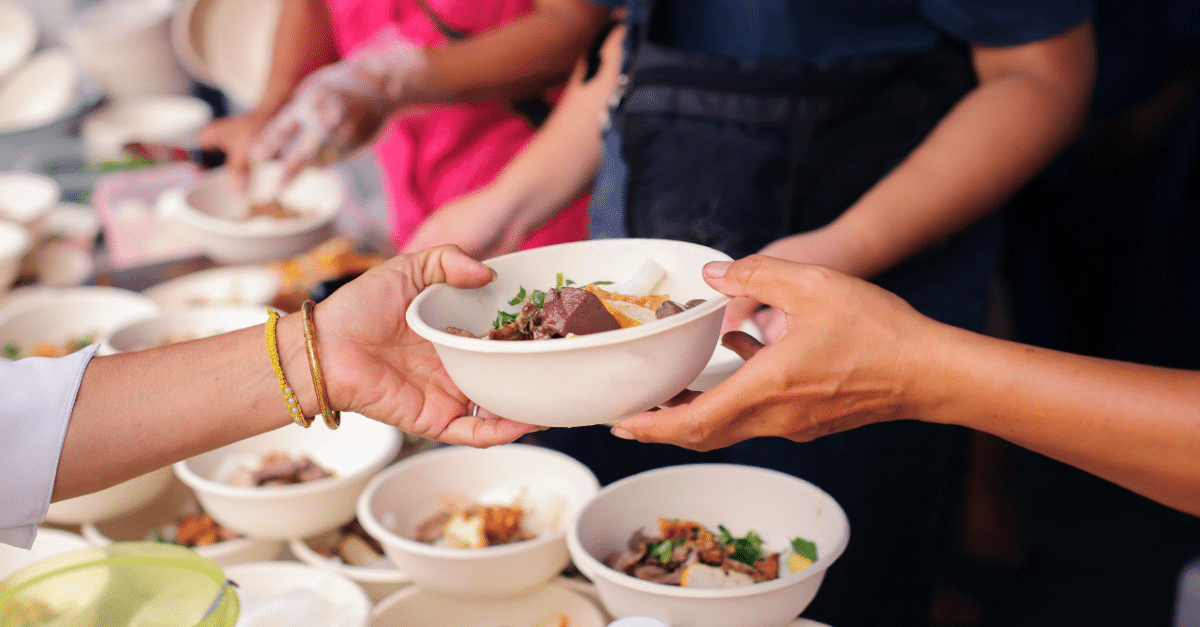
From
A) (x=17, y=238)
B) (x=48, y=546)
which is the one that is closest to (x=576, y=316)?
(x=48, y=546)

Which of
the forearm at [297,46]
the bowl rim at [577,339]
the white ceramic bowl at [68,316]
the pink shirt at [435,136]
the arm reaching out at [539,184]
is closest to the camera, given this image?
the bowl rim at [577,339]

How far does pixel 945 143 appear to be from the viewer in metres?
1.61

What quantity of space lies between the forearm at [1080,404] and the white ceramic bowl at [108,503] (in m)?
1.43

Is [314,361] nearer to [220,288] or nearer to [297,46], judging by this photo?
[220,288]

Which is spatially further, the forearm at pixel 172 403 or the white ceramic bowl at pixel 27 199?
the white ceramic bowl at pixel 27 199

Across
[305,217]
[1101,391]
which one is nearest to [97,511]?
[305,217]

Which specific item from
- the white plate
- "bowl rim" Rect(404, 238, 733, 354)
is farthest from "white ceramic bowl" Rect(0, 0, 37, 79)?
"bowl rim" Rect(404, 238, 733, 354)

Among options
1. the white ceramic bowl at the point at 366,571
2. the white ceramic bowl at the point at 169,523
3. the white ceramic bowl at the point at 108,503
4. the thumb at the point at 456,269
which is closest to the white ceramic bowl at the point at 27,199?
the white ceramic bowl at the point at 169,523

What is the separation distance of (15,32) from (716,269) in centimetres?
566

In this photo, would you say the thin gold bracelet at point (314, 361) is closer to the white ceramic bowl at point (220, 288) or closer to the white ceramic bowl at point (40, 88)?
the white ceramic bowl at point (220, 288)

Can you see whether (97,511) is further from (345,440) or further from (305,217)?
(305,217)

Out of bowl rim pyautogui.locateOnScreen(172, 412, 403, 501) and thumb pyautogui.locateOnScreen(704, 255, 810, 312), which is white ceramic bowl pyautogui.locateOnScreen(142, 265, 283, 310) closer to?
bowl rim pyautogui.locateOnScreen(172, 412, 403, 501)

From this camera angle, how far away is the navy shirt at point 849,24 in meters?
1.59

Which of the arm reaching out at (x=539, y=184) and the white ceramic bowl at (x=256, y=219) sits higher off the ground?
the arm reaching out at (x=539, y=184)
